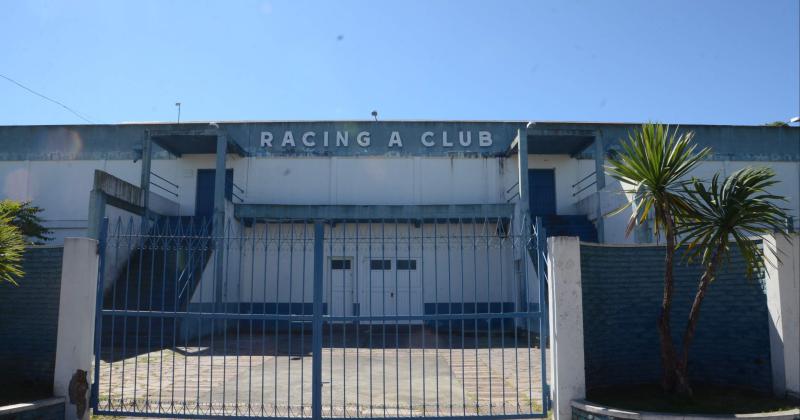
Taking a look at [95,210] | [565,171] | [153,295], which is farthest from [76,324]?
[565,171]

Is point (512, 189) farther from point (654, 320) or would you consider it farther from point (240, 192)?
point (654, 320)

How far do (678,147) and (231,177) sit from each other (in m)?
15.2

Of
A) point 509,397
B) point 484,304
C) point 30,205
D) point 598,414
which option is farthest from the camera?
point 30,205

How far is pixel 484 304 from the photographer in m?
15.9

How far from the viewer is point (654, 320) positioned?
6.57m

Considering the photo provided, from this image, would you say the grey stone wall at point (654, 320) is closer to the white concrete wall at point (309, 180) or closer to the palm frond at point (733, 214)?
the palm frond at point (733, 214)

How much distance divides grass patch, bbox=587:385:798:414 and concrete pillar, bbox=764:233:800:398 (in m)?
0.25

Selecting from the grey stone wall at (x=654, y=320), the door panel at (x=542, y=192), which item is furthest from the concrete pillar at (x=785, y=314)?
the door panel at (x=542, y=192)

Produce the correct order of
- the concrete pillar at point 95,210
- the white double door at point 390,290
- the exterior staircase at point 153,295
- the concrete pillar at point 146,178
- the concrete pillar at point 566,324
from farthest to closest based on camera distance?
the white double door at point 390,290 → the concrete pillar at point 146,178 → the concrete pillar at point 95,210 → the exterior staircase at point 153,295 → the concrete pillar at point 566,324

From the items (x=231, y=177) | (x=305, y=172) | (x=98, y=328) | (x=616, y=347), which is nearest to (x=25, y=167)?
(x=231, y=177)

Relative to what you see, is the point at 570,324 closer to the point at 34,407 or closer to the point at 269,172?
the point at 34,407

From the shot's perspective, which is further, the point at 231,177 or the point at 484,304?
the point at 231,177

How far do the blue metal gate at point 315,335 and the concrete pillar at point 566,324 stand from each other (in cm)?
20

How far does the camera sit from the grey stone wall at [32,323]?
6.32 meters
